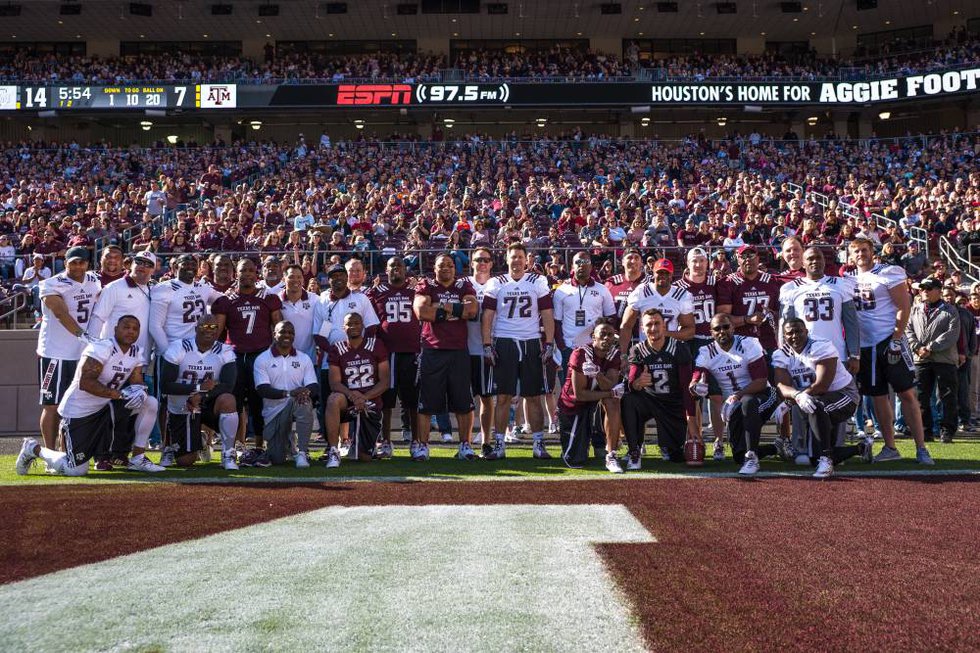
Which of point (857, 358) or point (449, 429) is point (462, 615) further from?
point (449, 429)

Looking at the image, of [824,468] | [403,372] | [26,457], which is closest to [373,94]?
[403,372]

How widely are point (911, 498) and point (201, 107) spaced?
3463 cm

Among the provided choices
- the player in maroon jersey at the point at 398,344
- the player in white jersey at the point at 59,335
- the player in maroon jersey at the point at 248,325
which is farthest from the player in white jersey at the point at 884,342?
the player in white jersey at the point at 59,335

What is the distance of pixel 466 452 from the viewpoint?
880cm

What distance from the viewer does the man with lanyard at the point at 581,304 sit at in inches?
369

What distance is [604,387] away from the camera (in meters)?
8.08

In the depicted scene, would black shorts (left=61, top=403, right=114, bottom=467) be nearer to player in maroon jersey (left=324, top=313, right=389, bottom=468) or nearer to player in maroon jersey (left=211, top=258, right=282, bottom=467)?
player in maroon jersey (left=211, top=258, right=282, bottom=467)

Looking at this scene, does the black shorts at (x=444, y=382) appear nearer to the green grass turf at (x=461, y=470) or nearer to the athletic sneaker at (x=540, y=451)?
the green grass turf at (x=461, y=470)

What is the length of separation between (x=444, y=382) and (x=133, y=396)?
288cm

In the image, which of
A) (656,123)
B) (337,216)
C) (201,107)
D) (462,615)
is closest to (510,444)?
(462,615)

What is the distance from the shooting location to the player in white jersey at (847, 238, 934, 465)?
8094mm

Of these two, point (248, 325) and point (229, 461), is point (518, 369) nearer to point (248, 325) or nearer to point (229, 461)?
point (248, 325)

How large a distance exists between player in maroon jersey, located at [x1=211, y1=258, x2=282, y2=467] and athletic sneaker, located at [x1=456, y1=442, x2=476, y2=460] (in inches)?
77.4

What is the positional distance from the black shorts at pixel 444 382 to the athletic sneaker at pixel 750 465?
9.05 feet
